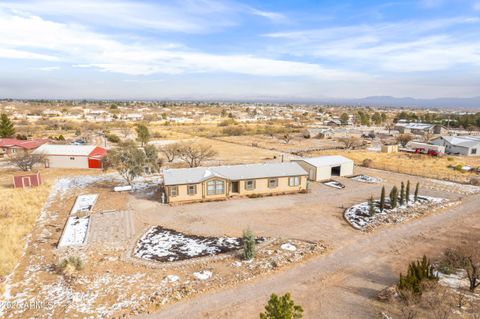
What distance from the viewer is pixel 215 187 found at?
2523 cm

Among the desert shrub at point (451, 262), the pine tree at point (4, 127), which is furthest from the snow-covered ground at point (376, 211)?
the pine tree at point (4, 127)

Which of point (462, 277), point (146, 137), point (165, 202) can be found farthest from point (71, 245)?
point (146, 137)

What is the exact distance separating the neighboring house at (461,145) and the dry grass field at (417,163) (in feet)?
9.21

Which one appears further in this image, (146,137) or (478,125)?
(478,125)

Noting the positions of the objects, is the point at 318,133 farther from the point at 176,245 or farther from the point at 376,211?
the point at 176,245

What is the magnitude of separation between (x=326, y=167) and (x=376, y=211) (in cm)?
949

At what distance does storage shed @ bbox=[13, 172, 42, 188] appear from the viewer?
93.6ft

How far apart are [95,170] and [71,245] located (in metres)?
21.2

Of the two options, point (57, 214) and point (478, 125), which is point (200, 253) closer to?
point (57, 214)

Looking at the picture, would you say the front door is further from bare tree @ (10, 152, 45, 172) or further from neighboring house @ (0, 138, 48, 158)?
neighboring house @ (0, 138, 48, 158)

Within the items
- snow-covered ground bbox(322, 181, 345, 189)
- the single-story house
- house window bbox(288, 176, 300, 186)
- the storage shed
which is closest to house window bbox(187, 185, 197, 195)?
house window bbox(288, 176, 300, 186)

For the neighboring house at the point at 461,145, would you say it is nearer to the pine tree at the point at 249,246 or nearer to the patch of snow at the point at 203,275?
the pine tree at the point at 249,246

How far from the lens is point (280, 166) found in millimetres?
28219

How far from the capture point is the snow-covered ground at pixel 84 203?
22900mm
